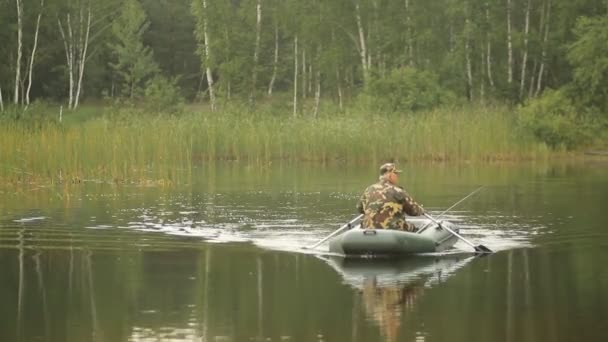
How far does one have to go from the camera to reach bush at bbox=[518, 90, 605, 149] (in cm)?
4191

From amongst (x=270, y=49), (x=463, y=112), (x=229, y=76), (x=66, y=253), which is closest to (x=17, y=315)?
(x=66, y=253)

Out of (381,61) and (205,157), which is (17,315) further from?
(381,61)

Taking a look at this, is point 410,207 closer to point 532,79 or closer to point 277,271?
point 277,271

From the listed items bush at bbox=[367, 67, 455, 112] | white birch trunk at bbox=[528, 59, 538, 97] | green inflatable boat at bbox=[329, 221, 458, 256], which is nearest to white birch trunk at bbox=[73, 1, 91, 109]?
bush at bbox=[367, 67, 455, 112]

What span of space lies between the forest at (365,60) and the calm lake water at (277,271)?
10.6 metres

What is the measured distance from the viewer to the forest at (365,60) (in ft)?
146

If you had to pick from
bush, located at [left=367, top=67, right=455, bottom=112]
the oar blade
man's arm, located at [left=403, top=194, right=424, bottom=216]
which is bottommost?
the oar blade

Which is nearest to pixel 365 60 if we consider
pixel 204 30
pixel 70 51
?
pixel 204 30

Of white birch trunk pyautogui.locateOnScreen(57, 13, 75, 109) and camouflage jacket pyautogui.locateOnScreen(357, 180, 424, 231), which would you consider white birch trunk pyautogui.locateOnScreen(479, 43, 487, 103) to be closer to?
white birch trunk pyautogui.locateOnScreen(57, 13, 75, 109)

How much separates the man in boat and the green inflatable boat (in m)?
0.30

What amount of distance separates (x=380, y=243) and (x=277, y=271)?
1886 mm

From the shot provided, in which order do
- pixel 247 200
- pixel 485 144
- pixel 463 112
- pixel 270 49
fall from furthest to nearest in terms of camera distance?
1. pixel 270 49
2. pixel 463 112
3. pixel 485 144
4. pixel 247 200

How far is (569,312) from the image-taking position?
12.8 meters

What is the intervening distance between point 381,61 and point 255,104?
6.13 m
